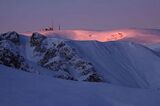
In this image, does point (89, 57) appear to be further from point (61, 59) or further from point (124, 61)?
point (124, 61)

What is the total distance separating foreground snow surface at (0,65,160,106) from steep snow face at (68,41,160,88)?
149 feet

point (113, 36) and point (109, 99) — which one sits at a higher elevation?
point (109, 99)

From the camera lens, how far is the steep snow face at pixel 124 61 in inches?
2207

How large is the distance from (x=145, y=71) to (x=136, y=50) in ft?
21.3

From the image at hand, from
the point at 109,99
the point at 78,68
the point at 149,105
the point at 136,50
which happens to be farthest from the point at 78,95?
the point at 136,50

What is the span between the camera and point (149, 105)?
7.07 metres

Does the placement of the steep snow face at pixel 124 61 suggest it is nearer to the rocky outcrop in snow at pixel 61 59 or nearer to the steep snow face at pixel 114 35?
the rocky outcrop in snow at pixel 61 59

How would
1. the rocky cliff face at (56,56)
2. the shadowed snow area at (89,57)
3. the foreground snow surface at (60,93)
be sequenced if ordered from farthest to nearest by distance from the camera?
1. the rocky cliff face at (56,56)
2. the shadowed snow area at (89,57)
3. the foreground snow surface at (60,93)

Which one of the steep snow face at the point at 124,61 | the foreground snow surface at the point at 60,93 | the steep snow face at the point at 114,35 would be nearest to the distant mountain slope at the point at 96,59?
the steep snow face at the point at 124,61

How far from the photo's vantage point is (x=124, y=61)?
6481 cm

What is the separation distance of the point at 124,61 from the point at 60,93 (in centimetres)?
5849

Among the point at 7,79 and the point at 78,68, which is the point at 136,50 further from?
the point at 7,79

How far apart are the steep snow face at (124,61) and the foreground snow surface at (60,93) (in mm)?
45331

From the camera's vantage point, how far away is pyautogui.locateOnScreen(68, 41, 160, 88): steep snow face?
2207 inches
